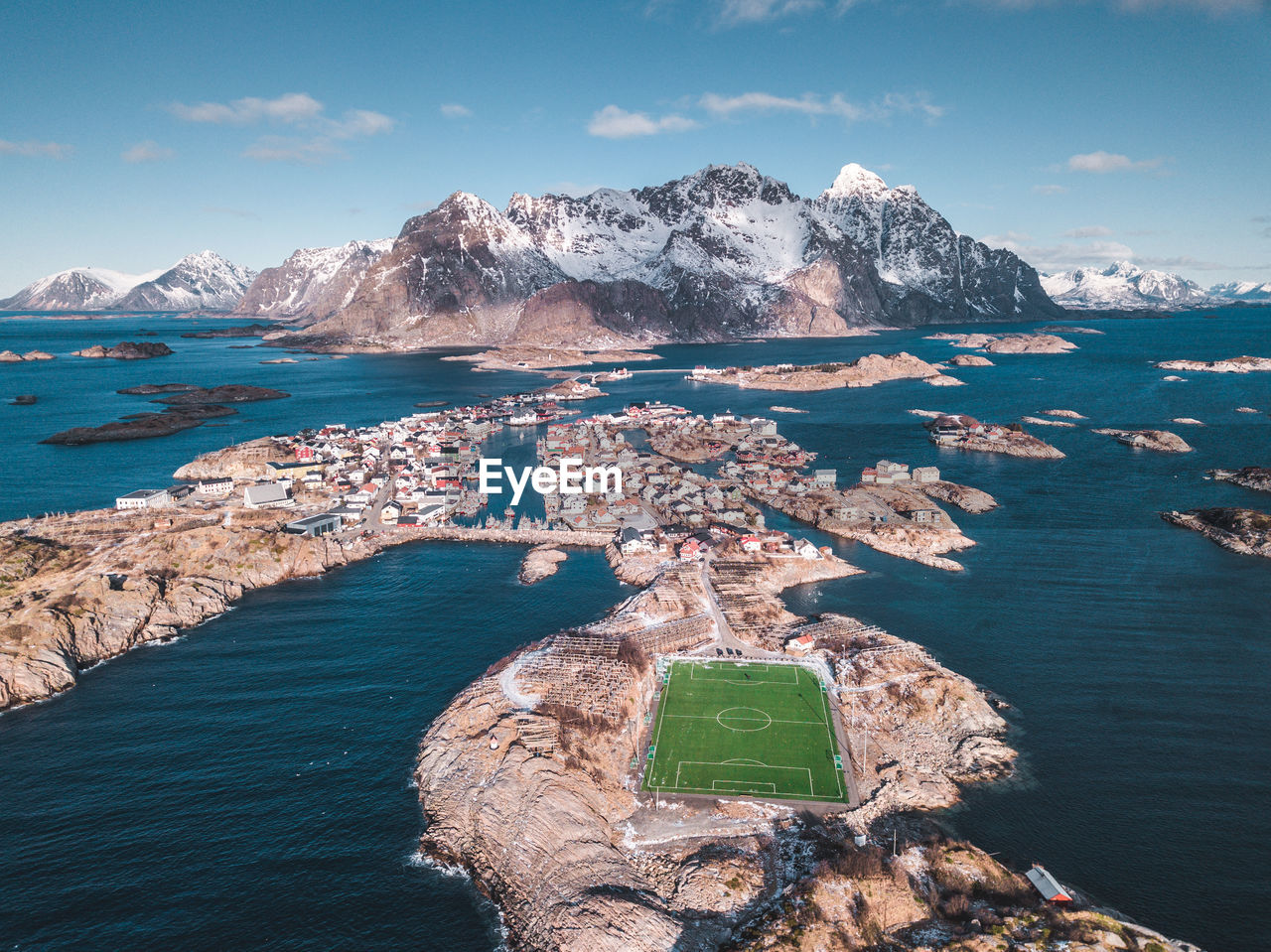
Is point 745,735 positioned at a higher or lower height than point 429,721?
lower

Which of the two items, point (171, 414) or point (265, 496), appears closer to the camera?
point (265, 496)

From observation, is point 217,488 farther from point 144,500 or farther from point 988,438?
point 988,438

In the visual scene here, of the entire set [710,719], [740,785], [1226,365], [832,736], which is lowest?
[740,785]

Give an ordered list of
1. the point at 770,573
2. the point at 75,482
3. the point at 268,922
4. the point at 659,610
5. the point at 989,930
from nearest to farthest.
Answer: the point at 989,930 < the point at 268,922 < the point at 659,610 < the point at 770,573 < the point at 75,482

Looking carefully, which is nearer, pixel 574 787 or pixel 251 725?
pixel 574 787

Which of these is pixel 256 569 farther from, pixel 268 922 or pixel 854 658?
pixel 854 658

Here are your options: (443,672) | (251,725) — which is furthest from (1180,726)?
(251,725)

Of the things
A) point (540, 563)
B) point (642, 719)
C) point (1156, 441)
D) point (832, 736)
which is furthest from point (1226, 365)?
point (642, 719)
